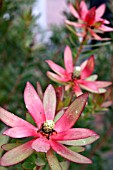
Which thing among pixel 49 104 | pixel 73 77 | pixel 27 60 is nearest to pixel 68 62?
pixel 73 77

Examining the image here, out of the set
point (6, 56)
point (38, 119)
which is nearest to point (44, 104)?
point (38, 119)

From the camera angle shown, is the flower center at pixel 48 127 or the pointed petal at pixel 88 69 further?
the pointed petal at pixel 88 69

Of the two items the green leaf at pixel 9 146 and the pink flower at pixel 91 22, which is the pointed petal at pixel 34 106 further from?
the pink flower at pixel 91 22

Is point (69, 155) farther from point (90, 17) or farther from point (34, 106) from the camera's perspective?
point (90, 17)

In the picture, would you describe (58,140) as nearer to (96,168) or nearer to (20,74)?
(20,74)

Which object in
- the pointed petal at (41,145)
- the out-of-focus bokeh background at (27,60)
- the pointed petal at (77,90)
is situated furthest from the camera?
the out-of-focus bokeh background at (27,60)

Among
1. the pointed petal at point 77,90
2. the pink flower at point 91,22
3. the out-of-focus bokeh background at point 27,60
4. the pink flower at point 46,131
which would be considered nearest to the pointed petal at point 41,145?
the pink flower at point 46,131

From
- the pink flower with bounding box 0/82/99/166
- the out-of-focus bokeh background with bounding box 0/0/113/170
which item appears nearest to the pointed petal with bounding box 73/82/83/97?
the pink flower with bounding box 0/82/99/166

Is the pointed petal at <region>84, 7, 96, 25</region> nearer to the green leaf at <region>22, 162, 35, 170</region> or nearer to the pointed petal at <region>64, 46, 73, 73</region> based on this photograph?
the pointed petal at <region>64, 46, 73, 73</region>
